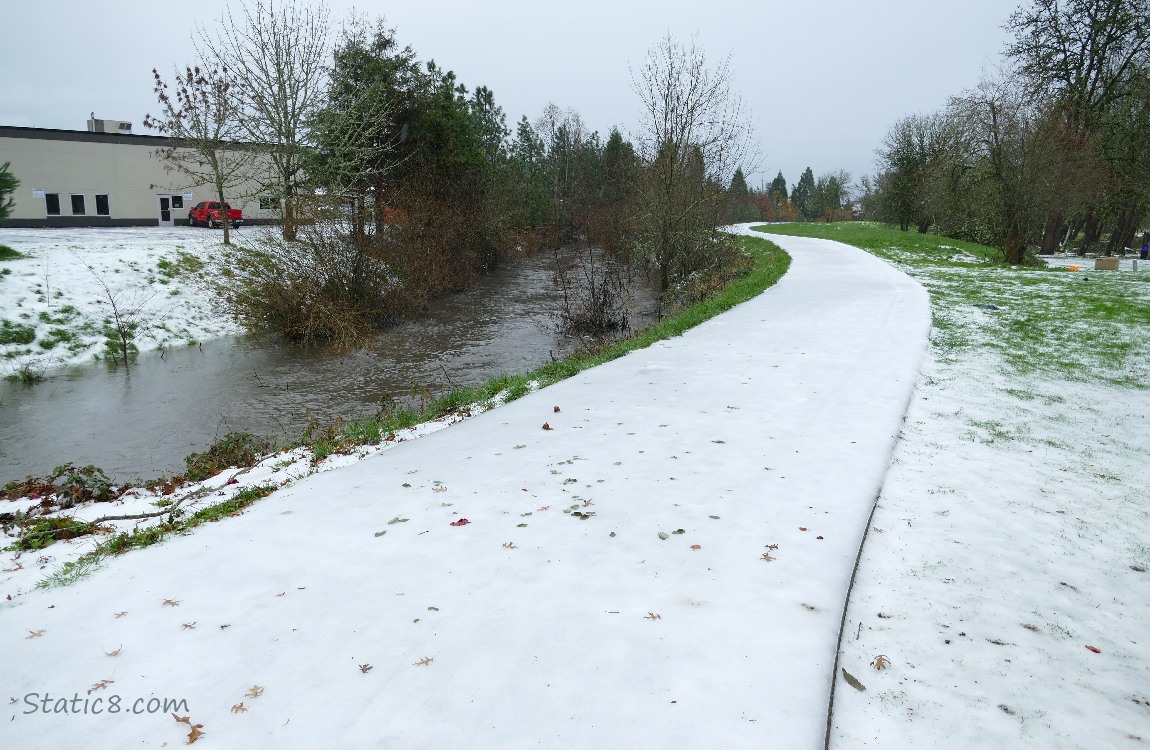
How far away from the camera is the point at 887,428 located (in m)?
6.49

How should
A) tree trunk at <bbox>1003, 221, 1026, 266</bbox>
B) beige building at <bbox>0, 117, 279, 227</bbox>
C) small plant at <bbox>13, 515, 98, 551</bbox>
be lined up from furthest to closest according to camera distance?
beige building at <bbox>0, 117, 279, 227</bbox>, tree trunk at <bbox>1003, 221, 1026, 266</bbox>, small plant at <bbox>13, 515, 98, 551</bbox>

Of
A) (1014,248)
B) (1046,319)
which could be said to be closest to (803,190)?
(1014,248)

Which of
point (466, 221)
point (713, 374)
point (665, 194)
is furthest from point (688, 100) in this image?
point (713, 374)

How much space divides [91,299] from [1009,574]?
19.8m

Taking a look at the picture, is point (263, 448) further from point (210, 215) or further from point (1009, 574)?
point (210, 215)

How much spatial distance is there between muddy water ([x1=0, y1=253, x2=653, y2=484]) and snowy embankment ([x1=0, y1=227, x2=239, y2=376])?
91cm

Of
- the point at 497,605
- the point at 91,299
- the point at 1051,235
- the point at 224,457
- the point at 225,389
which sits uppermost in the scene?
the point at 1051,235

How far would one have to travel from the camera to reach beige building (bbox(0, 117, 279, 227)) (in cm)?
3241

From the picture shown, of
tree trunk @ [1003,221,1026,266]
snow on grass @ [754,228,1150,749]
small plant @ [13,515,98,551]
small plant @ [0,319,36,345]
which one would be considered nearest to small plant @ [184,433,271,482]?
small plant @ [13,515,98,551]

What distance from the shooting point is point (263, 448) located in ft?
25.8

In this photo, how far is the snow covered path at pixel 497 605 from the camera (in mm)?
2879

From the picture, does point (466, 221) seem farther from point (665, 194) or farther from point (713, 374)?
point (713, 374)

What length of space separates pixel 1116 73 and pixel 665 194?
88.6ft

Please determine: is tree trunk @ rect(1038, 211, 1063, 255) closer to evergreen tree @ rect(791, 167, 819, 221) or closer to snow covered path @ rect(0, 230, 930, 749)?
snow covered path @ rect(0, 230, 930, 749)
